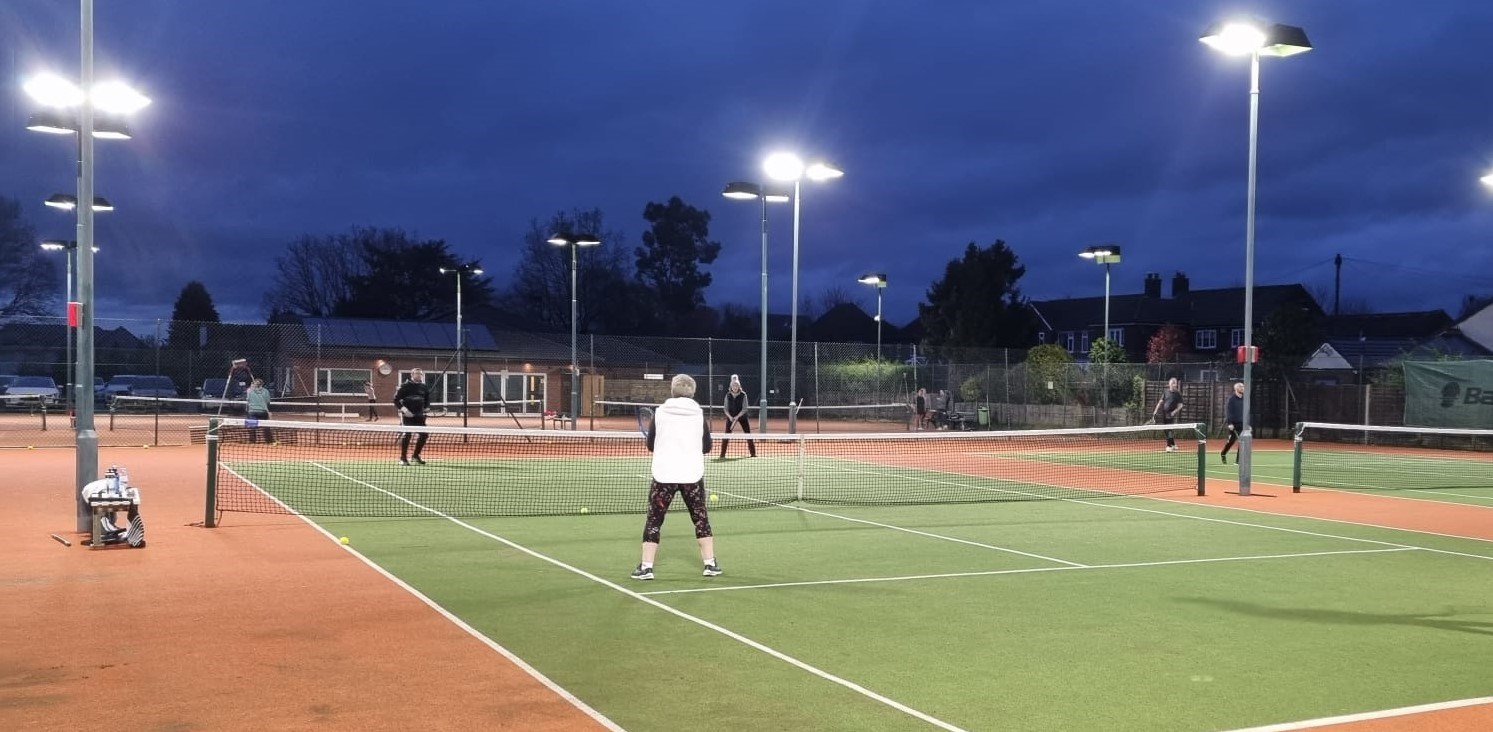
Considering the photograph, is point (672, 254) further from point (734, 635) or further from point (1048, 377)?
point (734, 635)

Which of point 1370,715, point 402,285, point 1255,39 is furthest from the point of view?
point 402,285

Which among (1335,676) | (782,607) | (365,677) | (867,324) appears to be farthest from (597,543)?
(867,324)

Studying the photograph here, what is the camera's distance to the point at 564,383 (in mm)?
47469

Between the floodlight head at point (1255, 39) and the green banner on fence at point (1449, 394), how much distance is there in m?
21.6

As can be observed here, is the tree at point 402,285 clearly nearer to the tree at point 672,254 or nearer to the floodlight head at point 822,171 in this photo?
the tree at point 672,254

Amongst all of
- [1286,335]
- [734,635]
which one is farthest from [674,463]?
[1286,335]

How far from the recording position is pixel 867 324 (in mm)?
87938

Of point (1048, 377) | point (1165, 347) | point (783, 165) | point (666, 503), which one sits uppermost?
point (783, 165)

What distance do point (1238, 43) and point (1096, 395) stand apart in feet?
85.2

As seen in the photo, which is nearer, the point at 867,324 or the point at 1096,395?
the point at 1096,395

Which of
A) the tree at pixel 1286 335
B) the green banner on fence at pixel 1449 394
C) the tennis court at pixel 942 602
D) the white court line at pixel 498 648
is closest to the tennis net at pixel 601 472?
the tennis court at pixel 942 602

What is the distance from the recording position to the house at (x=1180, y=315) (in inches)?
3019

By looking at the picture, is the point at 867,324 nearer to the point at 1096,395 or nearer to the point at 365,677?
the point at 1096,395

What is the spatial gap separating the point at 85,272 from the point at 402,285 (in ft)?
219
